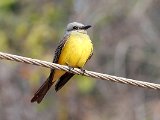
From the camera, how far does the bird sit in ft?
23.7

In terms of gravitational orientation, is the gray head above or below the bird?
above

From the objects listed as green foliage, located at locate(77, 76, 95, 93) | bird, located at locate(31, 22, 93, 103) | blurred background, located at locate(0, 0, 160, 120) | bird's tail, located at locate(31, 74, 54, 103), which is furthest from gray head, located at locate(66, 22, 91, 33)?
green foliage, located at locate(77, 76, 95, 93)

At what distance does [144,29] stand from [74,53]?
590cm

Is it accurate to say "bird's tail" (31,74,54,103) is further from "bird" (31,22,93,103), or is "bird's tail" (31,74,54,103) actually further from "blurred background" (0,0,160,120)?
"blurred background" (0,0,160,120)

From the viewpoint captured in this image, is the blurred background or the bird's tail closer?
the bird's tail

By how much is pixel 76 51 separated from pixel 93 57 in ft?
19.0

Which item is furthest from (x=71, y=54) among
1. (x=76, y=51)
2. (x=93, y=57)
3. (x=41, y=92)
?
(x=93, y=57)

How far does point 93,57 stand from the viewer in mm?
13039

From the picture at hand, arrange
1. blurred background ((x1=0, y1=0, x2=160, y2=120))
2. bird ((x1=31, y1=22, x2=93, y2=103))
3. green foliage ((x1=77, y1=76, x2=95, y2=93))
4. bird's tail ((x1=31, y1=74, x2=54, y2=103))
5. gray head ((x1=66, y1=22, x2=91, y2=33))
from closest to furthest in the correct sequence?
bird's tail ((x1=31, y1=74, x2=54, y2=103))
bird ((x1=31, y1=22, x2=93, y2=103))
gray head ((x1=66, y1=22, x2=91, y2=33))
green foliage ((x1=77, y1=76, x2=95, y2=93))
blurred background ((x1=0, y1=0, x2=160, y2=120))

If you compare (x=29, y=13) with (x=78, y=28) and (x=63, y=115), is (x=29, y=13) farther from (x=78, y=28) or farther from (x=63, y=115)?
(x=78, y=28)

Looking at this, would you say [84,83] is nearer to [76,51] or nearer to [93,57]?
[93,57]

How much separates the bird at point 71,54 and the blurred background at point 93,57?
4485 mm

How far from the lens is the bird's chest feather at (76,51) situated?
7.24m

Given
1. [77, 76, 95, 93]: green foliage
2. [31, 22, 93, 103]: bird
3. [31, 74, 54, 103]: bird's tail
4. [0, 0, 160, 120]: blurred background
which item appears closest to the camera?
[31, 74, 54, 103]: bird's tail
